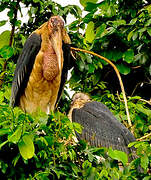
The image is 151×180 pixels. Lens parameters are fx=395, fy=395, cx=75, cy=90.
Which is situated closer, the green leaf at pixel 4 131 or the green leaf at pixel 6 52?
the green leaf at pixel 4 131

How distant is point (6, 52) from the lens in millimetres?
2873

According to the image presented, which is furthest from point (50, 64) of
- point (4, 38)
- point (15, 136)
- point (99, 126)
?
point (15, 136)

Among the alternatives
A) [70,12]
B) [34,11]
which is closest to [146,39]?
[70,12]

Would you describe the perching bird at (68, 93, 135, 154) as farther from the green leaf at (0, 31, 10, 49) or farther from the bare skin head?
the green leaf at (0, 31, 10, 49)

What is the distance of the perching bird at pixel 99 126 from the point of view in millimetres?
3487

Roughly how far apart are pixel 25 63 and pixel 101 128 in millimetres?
948

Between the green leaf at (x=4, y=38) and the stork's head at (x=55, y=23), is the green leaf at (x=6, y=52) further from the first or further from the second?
the stork's head at (x=55, y=23)

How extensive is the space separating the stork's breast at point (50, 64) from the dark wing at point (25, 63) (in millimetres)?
99

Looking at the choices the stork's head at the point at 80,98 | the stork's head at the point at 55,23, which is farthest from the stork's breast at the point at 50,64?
the stork's head at the point at 80,98

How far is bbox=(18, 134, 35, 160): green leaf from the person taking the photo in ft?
5.20

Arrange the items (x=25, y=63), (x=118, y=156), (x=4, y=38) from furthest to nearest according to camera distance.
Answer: (x=25, y=63) < (x=4, y=38) < (x=118, y=156)

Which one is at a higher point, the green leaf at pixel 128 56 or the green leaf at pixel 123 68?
the green leaf at pixel 128 56

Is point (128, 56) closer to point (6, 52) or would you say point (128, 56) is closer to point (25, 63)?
point (25, 63)

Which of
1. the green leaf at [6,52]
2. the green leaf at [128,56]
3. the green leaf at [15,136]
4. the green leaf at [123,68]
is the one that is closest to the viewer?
the green leaf at [15,136]
